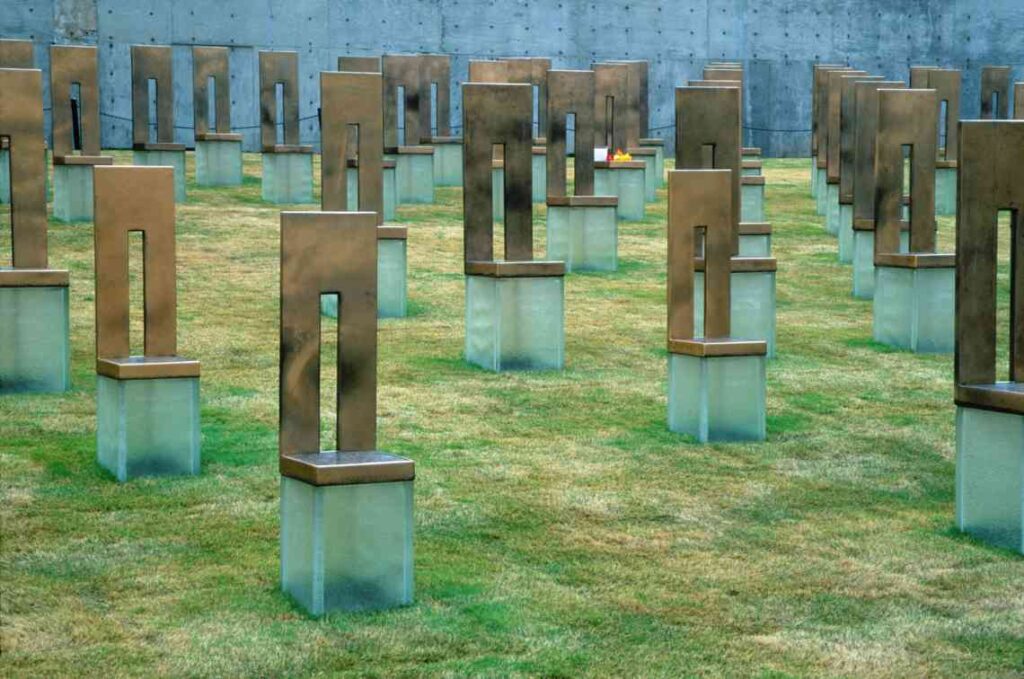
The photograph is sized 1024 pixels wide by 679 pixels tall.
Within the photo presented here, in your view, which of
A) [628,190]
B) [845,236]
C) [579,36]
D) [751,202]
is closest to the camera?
[845,236]

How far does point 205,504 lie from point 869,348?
5.86 metres

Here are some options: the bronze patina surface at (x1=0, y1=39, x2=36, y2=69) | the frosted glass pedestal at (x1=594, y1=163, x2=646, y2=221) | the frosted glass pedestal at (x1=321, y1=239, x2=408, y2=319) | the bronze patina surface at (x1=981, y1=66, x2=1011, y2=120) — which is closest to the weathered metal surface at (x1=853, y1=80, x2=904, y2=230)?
the frosted glass pedestal at (x1=321, y1=239, x2=408, y2=319)

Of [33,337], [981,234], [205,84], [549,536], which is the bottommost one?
[549,536]

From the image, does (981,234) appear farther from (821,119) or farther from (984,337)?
(821,119)

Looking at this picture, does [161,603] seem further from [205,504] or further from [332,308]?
[332,308]

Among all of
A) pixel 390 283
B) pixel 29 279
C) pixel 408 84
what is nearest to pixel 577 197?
pixel 390 283

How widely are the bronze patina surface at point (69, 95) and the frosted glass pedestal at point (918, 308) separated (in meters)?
7.15

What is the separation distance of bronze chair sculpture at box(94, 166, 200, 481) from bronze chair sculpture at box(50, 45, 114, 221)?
7.25m

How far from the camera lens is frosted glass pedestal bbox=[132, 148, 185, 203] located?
55.4 ft

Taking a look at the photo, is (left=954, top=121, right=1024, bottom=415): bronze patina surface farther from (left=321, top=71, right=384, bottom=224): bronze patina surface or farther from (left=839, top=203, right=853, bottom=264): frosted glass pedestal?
(left=839, top=203, right=853, bottom=264): frosted glass pedestal

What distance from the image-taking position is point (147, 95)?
1720 cm

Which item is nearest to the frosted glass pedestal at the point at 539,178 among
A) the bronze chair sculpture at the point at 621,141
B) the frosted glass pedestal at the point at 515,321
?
the bronze chair sculpture at the point at 621,141

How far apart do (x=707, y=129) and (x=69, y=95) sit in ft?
22.3

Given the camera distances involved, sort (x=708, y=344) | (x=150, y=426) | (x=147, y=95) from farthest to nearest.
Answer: (x=147, y=95) < (x=708, y=344) < (x=150, y=426)
